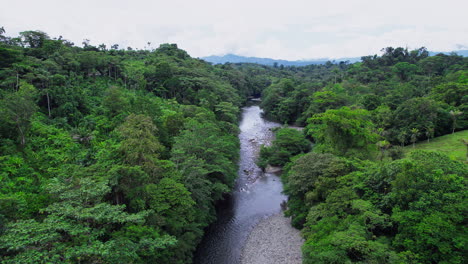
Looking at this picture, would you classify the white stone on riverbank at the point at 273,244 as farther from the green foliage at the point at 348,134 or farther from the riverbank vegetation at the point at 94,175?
the green foliage at the point at 348,134

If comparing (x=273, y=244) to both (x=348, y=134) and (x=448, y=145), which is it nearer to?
(x=348, y=134)

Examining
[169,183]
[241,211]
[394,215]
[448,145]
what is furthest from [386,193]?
[448,145]

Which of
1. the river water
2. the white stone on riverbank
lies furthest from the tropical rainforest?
the white stone on riverbank

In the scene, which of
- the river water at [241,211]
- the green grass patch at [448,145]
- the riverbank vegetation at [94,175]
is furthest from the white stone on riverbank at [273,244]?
the green grass patch at [448,145]

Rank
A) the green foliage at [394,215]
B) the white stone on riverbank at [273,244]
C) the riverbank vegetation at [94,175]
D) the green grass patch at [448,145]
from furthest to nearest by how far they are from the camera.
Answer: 1. the green grass patch at [448,145]
2. the white stone on riverbank at [273,244]
3. the green foliage at [394,215]
4. the riverbank vegetation at [94,175]

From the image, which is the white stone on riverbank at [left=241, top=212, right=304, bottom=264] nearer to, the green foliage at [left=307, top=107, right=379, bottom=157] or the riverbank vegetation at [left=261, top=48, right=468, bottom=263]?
the riverbank vegetation at [left=261, top=48, right=468, bottom=263]

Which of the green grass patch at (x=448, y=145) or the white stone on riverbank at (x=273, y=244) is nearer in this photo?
the white stone on riverbank at (x=273, y=244)
